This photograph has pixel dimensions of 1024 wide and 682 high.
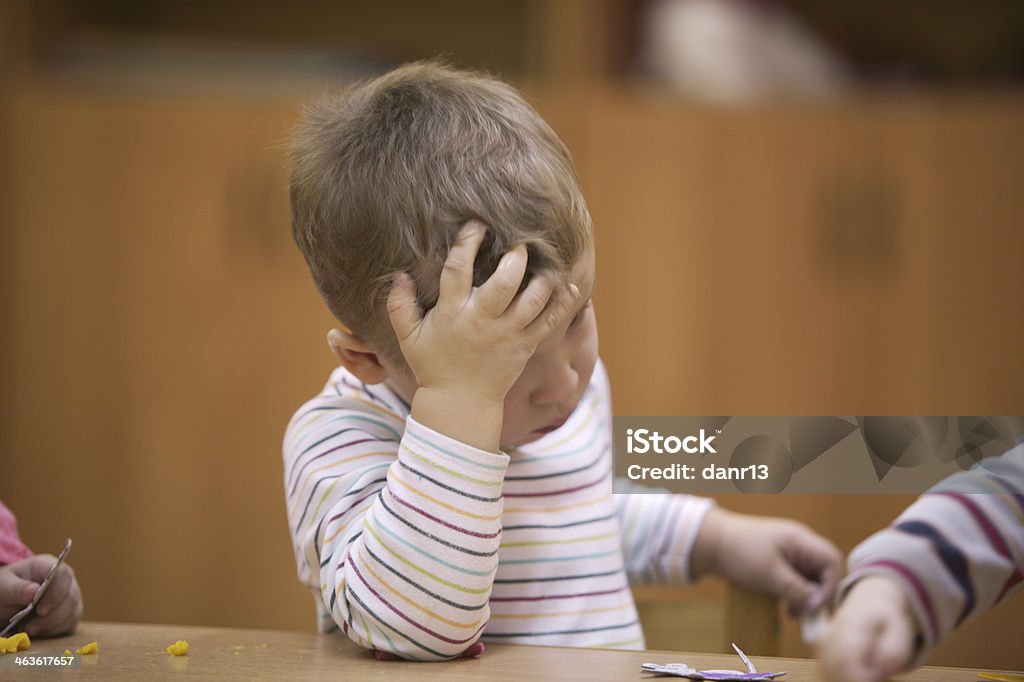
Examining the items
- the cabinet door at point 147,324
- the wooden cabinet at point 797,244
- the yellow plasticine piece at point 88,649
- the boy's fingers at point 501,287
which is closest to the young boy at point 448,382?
the boy's fingers at point 501,287

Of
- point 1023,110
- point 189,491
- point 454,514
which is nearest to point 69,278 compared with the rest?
point 189,491

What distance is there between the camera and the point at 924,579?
1.24 ft

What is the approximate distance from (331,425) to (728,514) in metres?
0.32

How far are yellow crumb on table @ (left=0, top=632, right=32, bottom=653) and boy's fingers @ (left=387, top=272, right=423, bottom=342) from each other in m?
0.25

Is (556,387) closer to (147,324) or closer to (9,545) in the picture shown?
(9,545)

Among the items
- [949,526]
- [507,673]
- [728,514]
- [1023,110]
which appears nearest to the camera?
[949,526]

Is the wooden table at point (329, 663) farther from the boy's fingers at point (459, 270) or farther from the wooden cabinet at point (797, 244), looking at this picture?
the wooden cabinet at point (797, 244)

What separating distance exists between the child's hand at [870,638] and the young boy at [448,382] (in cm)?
20

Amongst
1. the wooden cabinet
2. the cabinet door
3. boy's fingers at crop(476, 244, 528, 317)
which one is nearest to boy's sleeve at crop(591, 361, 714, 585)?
boy's fingers at crop(476, 244, 528, 317)

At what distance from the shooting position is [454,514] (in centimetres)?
52

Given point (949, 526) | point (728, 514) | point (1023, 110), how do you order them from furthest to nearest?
point (1023, 110)
point (728, 514)
point (949, 526)

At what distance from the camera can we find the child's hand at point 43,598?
578 mm

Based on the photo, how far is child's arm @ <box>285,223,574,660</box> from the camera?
518 mm

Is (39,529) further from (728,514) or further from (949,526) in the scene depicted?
(949,526)
